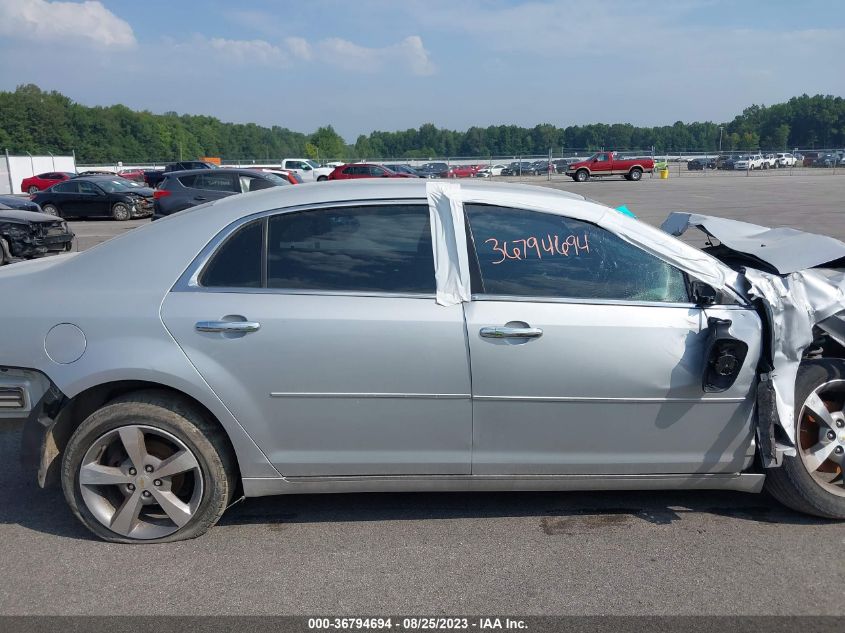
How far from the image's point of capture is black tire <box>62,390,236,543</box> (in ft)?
10.8

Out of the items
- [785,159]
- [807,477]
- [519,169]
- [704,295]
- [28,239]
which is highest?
[785,159]

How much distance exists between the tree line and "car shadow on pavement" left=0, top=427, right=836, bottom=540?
81.5 meters

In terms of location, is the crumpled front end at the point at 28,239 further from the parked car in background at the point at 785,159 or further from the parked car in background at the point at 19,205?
the parked car in background at the point at 785,159

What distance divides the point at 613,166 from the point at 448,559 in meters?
43.6

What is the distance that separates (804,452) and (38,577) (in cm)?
357

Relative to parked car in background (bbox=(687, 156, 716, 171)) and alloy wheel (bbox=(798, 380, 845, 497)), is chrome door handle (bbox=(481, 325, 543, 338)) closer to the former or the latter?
alloy wheel (bbox=(798, 380, 845, 497))

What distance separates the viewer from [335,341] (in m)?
3.21

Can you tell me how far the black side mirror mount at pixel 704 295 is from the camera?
3.33 metres

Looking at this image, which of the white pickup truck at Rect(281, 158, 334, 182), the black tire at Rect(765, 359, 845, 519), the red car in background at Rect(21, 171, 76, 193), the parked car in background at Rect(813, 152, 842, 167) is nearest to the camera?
the black tire at Rect(765, 359, 845, 519)

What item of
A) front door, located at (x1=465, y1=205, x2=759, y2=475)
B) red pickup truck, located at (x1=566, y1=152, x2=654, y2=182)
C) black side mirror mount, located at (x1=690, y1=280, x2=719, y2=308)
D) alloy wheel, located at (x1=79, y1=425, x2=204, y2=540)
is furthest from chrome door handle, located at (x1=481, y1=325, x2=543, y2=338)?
red pickup truck, located at (x1=566, y1=152, x2=654, y2=182)

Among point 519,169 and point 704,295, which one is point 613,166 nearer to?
point 519,169

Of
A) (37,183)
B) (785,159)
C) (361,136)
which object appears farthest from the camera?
(361,136)

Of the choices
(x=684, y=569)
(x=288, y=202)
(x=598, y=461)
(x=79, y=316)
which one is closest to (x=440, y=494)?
(x=598, y=461)

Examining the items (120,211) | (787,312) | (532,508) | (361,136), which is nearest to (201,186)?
(120,211)
